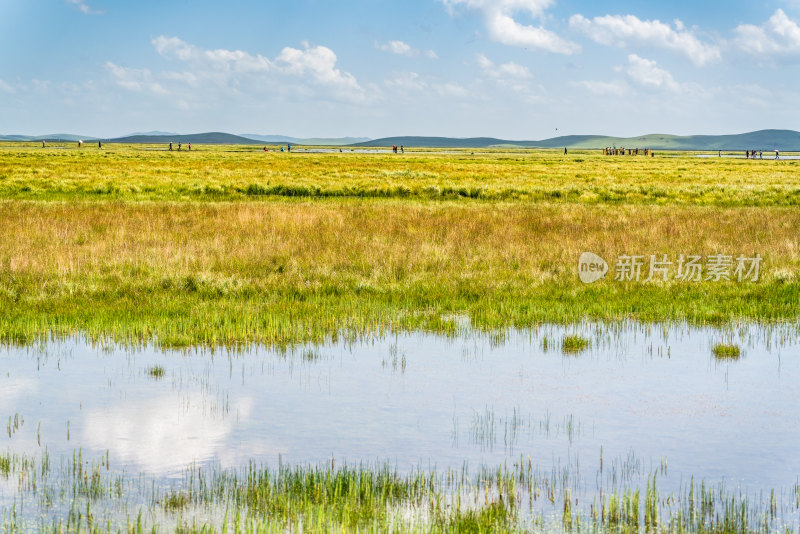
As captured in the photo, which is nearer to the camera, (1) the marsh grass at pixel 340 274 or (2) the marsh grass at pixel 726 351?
(2) the marsh grass at pixel 726 351

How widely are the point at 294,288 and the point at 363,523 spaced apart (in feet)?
38.9

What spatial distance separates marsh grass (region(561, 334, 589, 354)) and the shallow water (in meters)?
0.18

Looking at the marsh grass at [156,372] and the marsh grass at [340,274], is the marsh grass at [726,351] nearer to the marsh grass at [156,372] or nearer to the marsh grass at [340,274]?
the marsh grass at [340,274]

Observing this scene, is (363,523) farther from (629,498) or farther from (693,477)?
(693,477)

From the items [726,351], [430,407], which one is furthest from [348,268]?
[430,407]

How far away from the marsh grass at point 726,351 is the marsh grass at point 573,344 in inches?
71.7

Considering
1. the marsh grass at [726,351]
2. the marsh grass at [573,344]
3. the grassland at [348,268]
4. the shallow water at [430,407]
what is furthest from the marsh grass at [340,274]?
the marsh grass at [726,351]

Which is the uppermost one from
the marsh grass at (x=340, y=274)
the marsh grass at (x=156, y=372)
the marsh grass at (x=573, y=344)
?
the marsh grass at (x=340, y=274)

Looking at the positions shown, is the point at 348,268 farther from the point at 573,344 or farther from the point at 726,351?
the point at 726,351

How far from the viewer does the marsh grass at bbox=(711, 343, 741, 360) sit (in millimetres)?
12273

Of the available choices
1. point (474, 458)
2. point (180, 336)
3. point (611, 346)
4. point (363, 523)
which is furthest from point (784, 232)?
point (363, 523)

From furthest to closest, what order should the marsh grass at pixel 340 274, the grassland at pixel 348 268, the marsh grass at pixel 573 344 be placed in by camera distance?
1. the grassland at pixel 348 268
2. the marsh grass at pixel 340 274
3. the marsh grass at pixel 573 344

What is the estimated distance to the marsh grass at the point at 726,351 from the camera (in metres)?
12.3

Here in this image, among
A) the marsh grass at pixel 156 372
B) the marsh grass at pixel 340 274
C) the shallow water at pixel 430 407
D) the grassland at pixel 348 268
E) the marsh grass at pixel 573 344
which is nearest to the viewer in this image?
the shallow water at pixel 430 407
